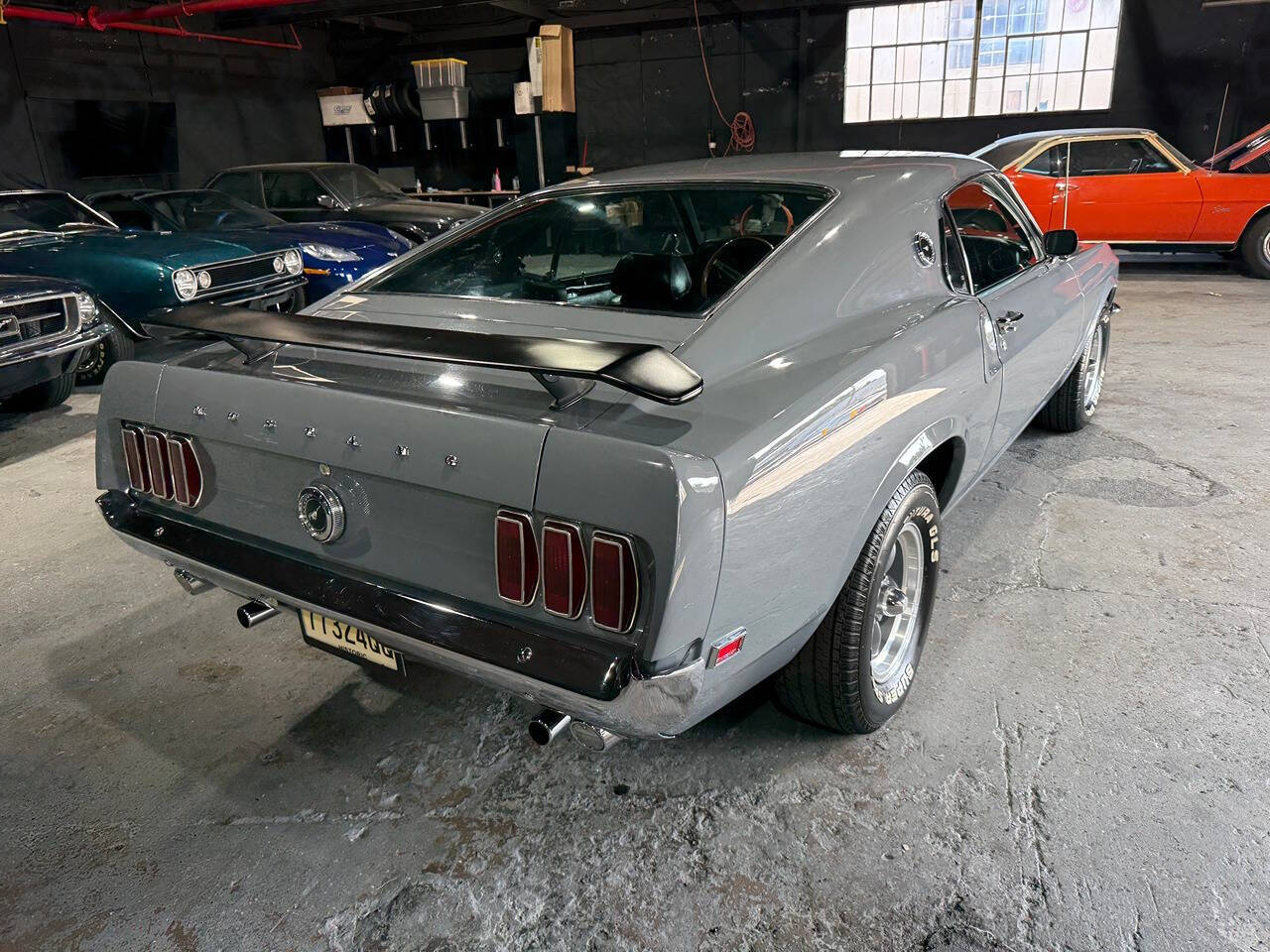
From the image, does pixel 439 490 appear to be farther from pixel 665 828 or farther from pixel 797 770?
pixel 797 770

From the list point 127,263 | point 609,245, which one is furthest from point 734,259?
point 127,263

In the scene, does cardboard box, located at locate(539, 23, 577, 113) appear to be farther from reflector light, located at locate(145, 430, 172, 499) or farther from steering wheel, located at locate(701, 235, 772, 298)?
reflector light, located at locate(145, 430, 172, 499)

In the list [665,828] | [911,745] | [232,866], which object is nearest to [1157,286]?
[911,745]

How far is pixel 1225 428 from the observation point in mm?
4465

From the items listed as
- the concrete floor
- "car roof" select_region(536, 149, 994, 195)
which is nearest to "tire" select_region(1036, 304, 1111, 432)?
the concrete floor

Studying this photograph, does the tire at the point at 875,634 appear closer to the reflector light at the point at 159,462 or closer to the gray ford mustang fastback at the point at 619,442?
the gray ford mustang fastback at the point at 619,442

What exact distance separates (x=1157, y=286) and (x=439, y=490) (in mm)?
9404

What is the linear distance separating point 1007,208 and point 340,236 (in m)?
5.73

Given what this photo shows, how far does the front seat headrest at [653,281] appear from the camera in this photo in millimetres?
2277

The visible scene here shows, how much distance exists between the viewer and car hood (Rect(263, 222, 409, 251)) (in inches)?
285

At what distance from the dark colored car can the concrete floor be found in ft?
7.07

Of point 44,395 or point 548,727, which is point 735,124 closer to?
point 44,395

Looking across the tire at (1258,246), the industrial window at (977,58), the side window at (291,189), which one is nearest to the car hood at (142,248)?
the side window at (291,189)

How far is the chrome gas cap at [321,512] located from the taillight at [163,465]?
0.39 metres
